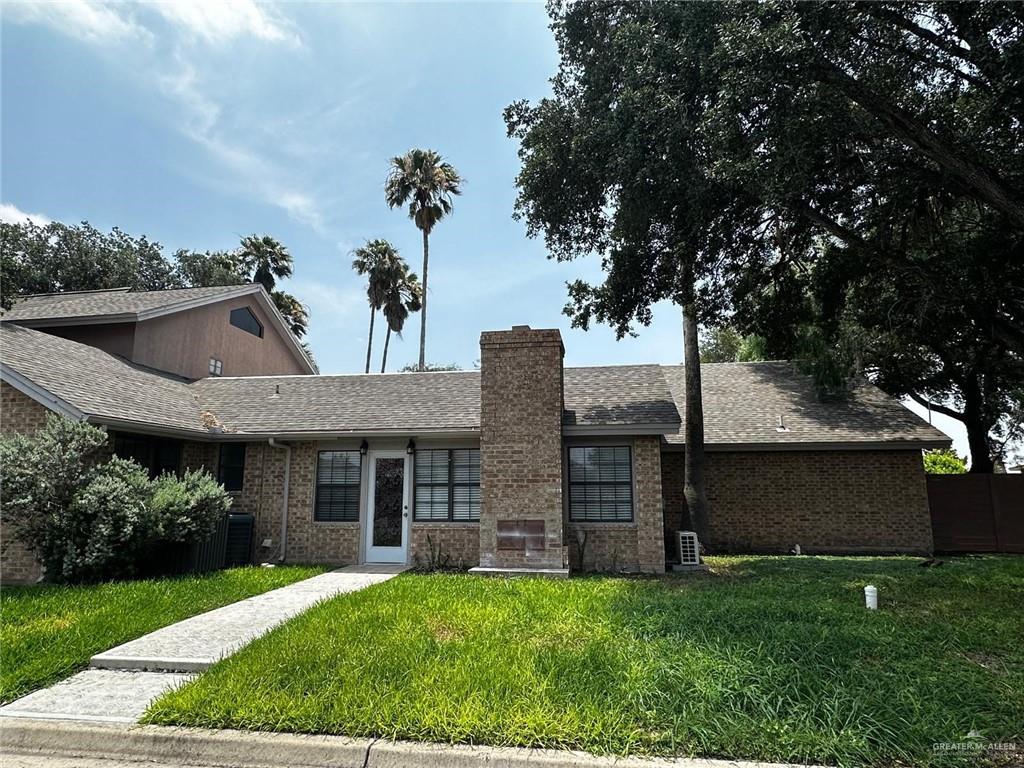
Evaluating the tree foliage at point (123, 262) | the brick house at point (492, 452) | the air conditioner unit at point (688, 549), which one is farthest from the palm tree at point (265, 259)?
the air conditioner unit at point (688, 549)

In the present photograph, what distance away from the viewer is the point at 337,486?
38.7ft

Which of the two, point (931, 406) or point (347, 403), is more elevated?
point (931, 406)

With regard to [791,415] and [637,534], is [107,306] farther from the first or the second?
[791,415]

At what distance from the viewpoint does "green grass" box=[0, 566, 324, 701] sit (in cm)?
516

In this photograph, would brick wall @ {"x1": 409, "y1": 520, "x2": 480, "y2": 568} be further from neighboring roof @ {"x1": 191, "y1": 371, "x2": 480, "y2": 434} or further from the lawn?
the lawn

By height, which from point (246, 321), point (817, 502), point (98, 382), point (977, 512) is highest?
point (246, 321)

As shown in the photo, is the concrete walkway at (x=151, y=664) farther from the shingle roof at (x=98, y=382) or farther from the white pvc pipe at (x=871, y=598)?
the white pvc pipe at (x=871, y=598)

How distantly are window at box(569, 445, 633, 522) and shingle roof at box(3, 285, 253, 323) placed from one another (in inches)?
475

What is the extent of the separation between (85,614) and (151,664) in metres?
2.25

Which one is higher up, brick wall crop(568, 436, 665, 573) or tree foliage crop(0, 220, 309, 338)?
tree foliage crop(0, 220, 309, 338)

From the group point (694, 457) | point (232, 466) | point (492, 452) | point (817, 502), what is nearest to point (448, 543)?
point (492, 452)

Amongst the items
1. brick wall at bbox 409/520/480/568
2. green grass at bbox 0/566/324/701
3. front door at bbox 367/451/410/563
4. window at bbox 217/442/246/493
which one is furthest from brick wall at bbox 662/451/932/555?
window at bbox 217/442/246/493

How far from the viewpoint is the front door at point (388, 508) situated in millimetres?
11469

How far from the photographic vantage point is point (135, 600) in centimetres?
739
